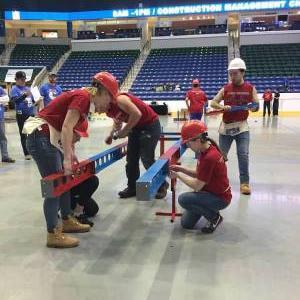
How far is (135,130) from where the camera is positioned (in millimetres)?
4328

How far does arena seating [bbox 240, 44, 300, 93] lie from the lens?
1992cm

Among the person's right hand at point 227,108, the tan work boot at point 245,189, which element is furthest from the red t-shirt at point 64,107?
the tan work boot at point 245,189

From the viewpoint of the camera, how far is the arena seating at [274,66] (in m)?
19.9

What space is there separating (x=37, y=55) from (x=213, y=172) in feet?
83.7

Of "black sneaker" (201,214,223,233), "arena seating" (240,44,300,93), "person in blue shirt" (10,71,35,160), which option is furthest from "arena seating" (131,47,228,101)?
"black sneaker" (201,214,223,233)

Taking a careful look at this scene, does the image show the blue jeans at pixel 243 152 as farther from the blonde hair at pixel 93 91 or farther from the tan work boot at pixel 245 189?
the blonde hair at pixel 93 91

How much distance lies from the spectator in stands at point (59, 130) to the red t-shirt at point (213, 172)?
0.90 meters

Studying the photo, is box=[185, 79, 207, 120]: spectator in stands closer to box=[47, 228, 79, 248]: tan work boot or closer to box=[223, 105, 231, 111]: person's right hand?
box=[223, 105, 231, 111]: person's right hand

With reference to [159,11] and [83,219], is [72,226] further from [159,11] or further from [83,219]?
[159,11]

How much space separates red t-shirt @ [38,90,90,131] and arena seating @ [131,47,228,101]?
1672 centimetres

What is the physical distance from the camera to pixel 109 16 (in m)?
27.0

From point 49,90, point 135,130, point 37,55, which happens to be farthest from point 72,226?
point 37,55

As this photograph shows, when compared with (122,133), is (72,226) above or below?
below

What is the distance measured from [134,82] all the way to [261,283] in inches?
801
